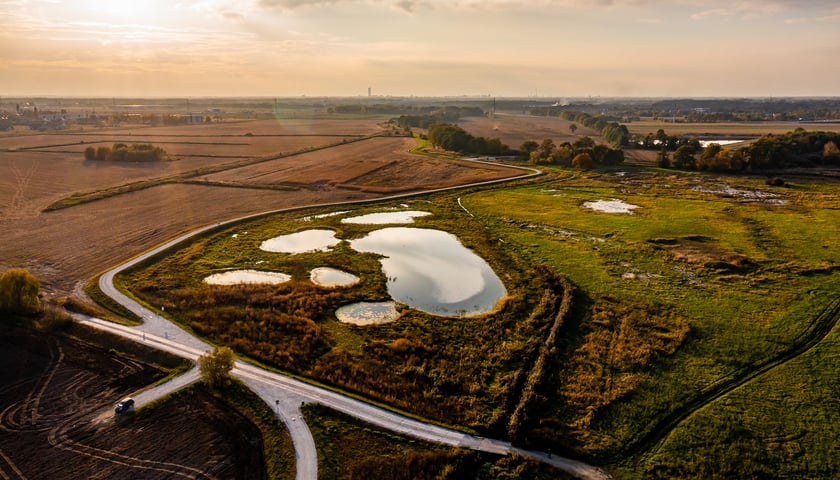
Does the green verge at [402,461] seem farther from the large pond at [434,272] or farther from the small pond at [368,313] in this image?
the large pond at [434,272]

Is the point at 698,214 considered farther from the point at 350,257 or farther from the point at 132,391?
the point at 132,391

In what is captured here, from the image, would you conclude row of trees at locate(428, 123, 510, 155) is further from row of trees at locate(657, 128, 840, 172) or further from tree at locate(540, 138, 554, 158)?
row of trees at locate(657, 128, 840, 172)

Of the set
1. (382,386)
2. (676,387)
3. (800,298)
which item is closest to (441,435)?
(382,386)

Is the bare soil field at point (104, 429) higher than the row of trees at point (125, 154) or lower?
lower

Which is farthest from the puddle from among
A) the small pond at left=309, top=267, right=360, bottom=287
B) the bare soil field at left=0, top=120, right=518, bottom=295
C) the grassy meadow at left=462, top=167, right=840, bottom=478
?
the small pond at left=309, top=267, right=360, bottom=287

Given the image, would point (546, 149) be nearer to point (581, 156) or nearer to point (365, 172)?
point (581, 156)

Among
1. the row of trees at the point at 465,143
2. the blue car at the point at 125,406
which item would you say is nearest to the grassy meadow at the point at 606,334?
the blue car at the point at 125,406
